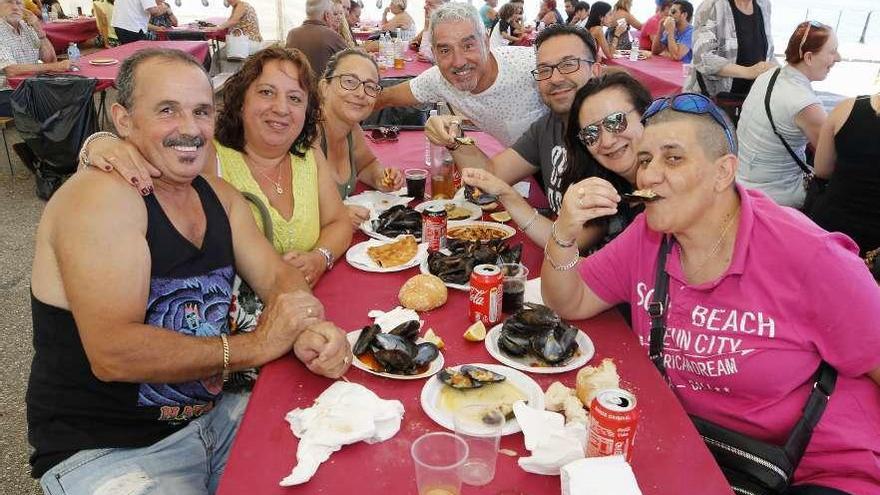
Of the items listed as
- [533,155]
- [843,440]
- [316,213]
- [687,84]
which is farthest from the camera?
[687,84]

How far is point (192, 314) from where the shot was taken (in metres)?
2.14

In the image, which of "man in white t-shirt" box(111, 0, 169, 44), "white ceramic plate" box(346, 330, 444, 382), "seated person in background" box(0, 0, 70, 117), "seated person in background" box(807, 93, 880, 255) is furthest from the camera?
"man in white t-shirt" box(111, 0, 169, 44)

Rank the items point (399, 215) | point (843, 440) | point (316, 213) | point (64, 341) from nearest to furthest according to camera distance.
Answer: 1. point (843, 440)
2. point (64, 341)
3. point (316, 213)
4. point (399, 215)

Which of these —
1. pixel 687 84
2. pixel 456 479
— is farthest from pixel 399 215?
pixel 687 84

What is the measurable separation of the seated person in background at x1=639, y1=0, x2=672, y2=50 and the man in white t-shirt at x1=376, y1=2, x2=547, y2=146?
7.53m

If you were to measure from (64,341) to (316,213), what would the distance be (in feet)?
4.38

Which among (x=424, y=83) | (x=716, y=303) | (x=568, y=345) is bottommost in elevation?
(x=568, y=345)

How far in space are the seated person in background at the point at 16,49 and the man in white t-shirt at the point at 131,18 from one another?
9.43 feet

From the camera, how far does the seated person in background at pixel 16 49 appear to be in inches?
267

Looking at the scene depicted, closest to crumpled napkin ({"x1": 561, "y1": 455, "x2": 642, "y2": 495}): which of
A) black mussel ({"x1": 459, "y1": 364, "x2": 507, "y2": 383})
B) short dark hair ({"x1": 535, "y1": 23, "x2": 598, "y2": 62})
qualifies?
black mussel ({"x1": 459, "y1": 364, "x2": 507, "y2": 383})

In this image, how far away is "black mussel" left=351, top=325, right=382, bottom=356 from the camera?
2.02 metres

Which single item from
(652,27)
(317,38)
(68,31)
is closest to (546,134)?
(317,38)

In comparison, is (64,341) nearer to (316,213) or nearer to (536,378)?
(316,213)

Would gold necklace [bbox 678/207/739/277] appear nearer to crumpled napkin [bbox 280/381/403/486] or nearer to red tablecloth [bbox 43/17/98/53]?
crumpled napkin [bbox 280/381/403/486]
